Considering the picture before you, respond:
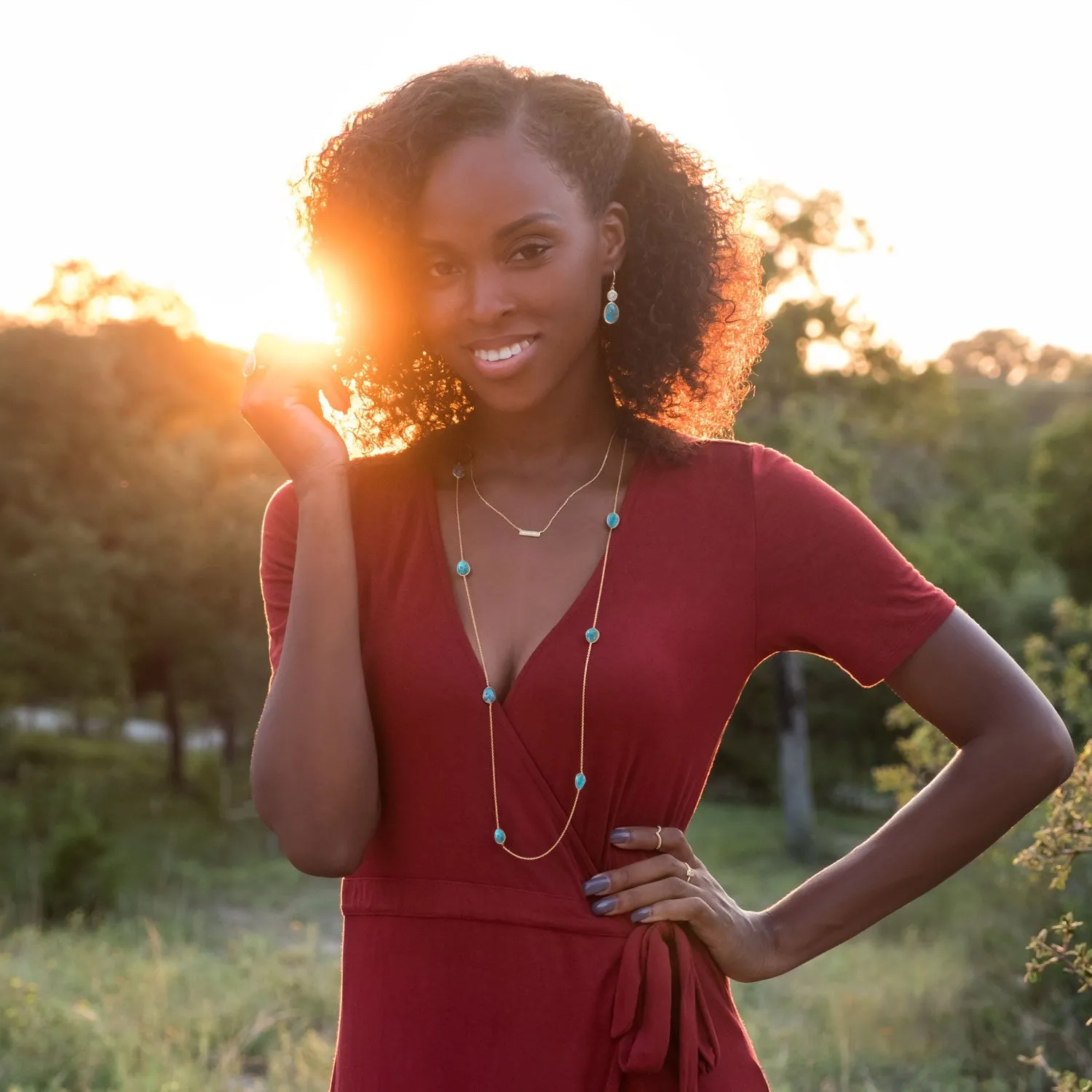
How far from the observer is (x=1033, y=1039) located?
686 centimetres

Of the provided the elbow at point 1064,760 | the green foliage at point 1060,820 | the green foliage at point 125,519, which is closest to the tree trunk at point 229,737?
the green foliage at point 125,519

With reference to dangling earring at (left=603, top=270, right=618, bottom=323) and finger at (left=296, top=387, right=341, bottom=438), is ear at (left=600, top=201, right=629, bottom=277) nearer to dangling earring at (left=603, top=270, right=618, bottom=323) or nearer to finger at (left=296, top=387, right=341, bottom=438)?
dangling earring at (left=603, top=270, right=618, bottom=323)

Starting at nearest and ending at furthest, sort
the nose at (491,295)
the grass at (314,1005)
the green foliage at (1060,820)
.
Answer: the nose at (491,295)
the green foliage at (1060,820)
the grass at (314,1005)

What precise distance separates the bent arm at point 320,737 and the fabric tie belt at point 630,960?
0.09 m

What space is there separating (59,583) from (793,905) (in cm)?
1774

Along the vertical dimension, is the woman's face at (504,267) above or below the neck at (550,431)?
above

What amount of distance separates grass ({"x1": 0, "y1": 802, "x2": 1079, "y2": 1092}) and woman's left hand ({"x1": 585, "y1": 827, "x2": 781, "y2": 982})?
421 centimetres

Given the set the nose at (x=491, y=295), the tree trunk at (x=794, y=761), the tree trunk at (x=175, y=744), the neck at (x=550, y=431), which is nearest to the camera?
the nose at (x=491, y=295)

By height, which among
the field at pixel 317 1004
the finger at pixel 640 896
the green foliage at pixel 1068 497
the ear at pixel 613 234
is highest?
the green foliage at pixel 1068 497

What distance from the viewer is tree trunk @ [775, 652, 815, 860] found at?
72.4 ft

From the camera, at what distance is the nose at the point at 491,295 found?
202cm

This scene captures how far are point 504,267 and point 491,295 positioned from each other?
0.05 metres

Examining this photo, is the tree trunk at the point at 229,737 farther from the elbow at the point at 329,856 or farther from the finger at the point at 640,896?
the finger at the point at 640,896

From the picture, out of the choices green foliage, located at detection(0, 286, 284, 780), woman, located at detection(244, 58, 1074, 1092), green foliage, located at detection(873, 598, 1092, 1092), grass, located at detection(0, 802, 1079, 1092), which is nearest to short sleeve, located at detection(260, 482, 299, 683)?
woman, located at detection(244, 58, 1074, 1092)
